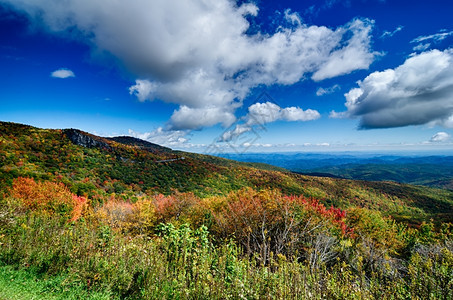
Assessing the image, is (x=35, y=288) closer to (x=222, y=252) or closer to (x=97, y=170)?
(x=222, y=252)

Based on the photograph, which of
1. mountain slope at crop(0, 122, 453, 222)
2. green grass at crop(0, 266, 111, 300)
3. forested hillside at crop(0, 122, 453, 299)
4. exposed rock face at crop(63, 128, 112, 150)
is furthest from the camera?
exposed rock face at crop(63, 128, 112, 150)

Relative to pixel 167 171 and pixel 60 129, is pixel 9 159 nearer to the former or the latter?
pixel 167 171

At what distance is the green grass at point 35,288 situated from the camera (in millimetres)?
3812

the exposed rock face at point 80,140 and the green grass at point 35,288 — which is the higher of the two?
the exposed rock face at point 80,140

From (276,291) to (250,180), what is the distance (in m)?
68.9

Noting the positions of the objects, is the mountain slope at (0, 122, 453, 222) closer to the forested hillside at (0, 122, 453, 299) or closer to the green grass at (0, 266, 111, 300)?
the forested hillside at (0, 122, 453, 299)

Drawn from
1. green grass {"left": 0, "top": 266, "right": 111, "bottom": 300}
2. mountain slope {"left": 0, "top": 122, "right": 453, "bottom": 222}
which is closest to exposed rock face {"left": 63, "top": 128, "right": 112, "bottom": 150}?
mountain slope {"left": 0, "top": 122, "right": 453, "bottom": 222}

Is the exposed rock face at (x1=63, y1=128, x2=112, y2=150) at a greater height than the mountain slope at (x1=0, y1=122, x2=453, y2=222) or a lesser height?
greater

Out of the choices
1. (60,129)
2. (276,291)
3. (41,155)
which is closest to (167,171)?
(41,155)

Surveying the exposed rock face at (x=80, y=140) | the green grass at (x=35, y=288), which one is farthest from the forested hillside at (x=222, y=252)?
the exposed rock face at (x=80, y=140)

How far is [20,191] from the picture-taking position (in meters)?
17.1

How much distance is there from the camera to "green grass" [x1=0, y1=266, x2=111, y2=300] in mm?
3812

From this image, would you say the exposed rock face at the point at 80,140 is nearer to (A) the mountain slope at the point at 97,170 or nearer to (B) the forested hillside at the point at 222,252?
(A) the mountain slope at the point at 97,170

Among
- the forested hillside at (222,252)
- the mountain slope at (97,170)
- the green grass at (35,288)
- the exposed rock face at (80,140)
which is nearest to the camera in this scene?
the forested hillside at (222,252)
